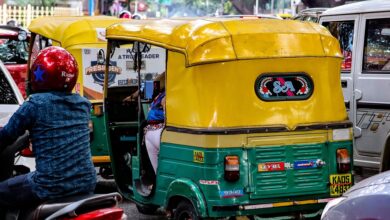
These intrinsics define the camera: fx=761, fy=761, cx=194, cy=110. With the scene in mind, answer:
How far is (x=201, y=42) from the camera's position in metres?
6.10

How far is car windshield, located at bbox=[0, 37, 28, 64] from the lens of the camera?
14.8 meters

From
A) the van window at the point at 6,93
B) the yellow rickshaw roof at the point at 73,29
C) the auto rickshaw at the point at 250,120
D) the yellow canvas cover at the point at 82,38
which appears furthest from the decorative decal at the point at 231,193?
the yellow rickshaw roof at the point at 73,29

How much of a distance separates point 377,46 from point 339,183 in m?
2.44

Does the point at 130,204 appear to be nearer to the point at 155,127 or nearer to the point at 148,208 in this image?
the point at 148,208

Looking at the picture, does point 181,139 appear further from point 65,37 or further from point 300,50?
point 65,37

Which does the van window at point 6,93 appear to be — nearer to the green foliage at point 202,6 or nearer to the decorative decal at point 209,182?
the decorative decal at point 209,182

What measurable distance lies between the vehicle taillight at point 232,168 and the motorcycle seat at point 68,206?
5.82ft

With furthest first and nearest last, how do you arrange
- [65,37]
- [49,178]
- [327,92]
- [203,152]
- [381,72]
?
[65,37] < [381,72] < [327,92] < [203,152] < [49,178]

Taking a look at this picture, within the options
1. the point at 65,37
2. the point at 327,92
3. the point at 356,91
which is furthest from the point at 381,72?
the point at 65,37

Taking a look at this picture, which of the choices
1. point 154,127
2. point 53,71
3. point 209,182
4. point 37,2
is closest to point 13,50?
point 154,127

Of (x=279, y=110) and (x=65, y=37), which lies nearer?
(x=279, y=110)

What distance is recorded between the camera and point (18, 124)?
4363 mm

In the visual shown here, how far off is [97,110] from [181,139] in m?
2.43

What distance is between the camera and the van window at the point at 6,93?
24.9 feet
